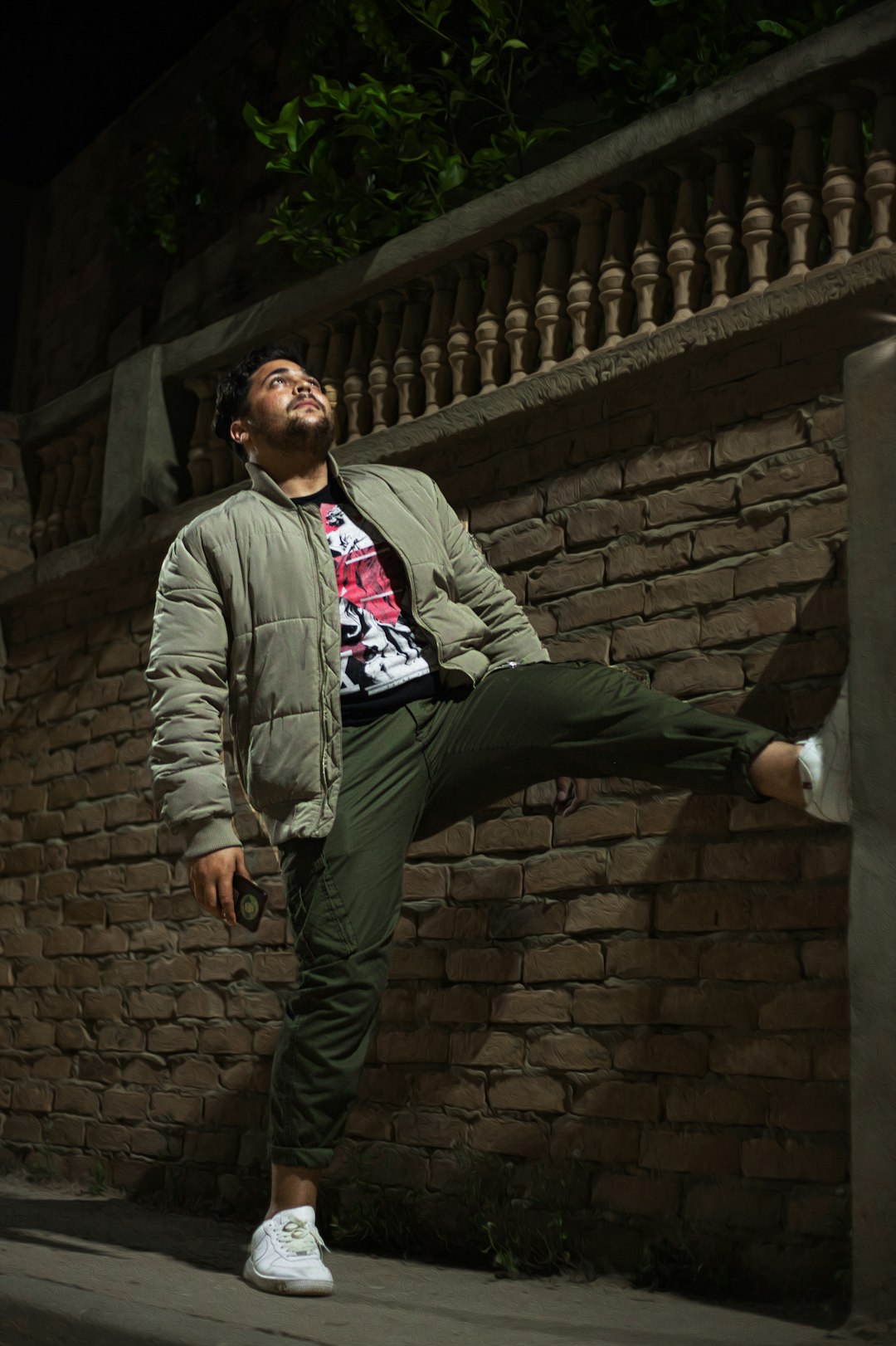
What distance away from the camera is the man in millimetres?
2803

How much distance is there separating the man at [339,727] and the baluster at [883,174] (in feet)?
3.80

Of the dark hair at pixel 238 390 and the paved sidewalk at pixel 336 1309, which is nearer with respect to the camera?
the paved sidewalk at pixel 336 1309

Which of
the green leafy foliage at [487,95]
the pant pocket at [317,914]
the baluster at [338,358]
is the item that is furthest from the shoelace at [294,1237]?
the green leafy foliage at [487,95]

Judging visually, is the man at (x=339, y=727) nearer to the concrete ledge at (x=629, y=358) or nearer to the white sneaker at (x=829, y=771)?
the white sneaker at (x=829, y=771)

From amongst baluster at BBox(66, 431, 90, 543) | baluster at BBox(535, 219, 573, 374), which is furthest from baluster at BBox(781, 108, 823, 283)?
baluster at BBox(66, 431, 90, 543)

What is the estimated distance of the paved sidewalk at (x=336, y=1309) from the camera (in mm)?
2514

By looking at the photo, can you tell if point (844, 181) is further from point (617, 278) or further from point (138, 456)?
point (138, 456)

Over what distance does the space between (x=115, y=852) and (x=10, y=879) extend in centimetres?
67

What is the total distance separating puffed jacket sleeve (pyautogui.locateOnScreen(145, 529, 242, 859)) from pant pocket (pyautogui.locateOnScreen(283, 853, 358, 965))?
0.15 m

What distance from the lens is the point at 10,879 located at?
18.1 feet

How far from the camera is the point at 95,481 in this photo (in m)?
5.61

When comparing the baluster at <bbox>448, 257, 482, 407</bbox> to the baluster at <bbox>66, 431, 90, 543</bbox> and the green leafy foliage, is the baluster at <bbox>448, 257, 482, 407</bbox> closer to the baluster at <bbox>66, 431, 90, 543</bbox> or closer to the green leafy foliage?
the green leafy foliage

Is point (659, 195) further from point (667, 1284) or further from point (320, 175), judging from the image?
point (667, 1284)

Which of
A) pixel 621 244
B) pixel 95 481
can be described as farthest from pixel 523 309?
pixel 95 481
